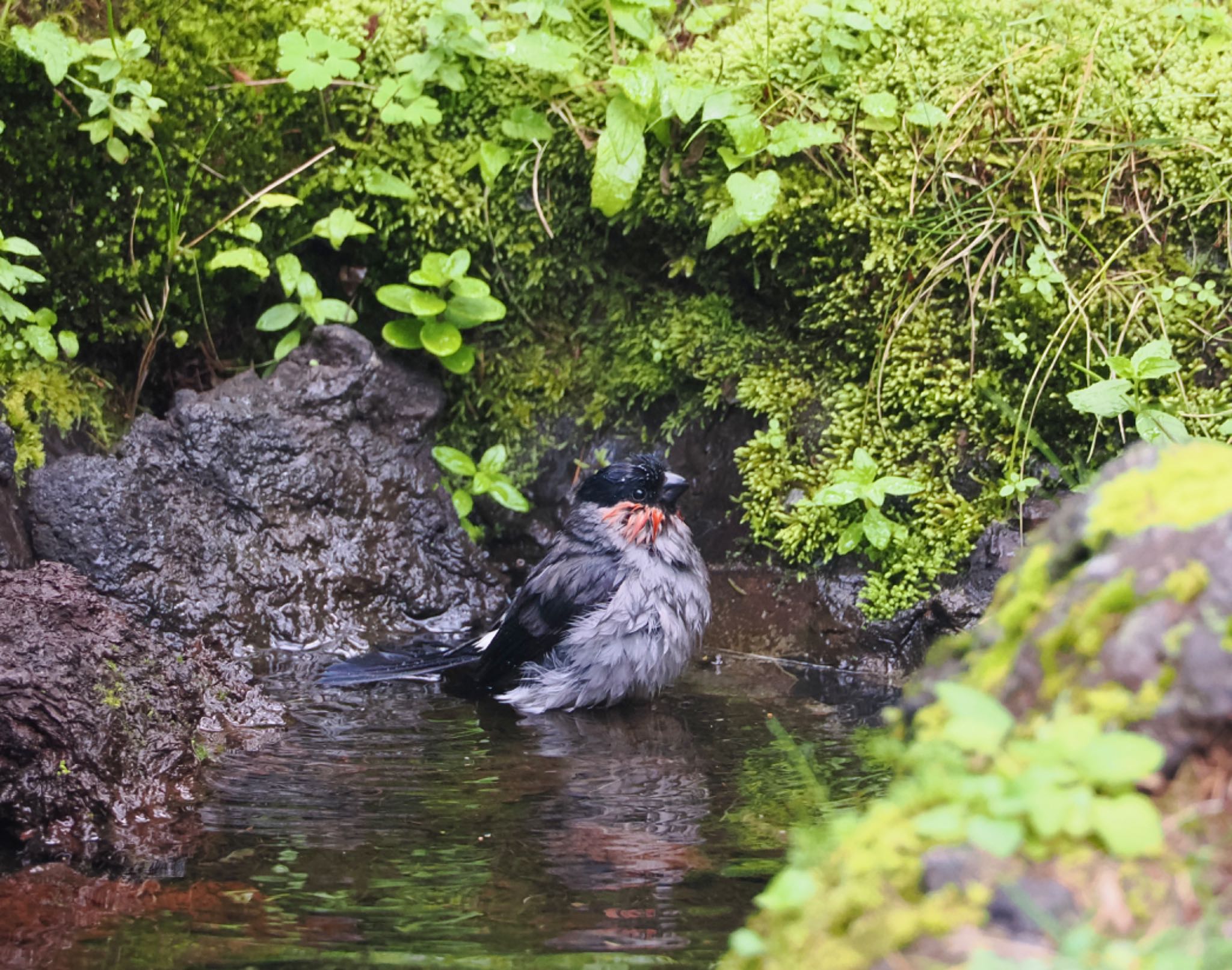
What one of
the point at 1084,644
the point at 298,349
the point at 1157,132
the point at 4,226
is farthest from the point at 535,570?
the point at 1084,644

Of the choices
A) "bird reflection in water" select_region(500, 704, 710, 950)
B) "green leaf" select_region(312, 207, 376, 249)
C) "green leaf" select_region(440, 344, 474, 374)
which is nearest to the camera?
"bird reflection in water" select_region(500, 704, 710, 950)

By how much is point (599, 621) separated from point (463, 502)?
1.18 metres

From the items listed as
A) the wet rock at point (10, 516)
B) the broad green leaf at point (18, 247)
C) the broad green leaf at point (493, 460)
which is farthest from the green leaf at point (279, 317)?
the wet rock at point (10, 516)

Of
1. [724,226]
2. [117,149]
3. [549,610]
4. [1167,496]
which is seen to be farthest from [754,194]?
[1167,496]

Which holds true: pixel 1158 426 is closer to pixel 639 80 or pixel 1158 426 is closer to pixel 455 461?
pixel 639 80

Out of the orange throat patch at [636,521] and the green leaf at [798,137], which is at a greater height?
the green leaf at [798,137]

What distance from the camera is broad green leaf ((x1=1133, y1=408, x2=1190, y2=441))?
4.55 meters

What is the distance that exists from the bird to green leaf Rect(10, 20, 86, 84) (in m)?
2.81

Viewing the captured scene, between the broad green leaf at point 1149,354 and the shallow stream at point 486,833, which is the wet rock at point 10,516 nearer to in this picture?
the shallow stream at point 486,833

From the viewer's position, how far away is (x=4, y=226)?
545 centimetres

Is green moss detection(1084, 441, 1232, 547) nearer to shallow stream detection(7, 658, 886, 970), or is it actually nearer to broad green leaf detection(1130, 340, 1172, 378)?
shallow stream detection(7, 658, 886, 970)

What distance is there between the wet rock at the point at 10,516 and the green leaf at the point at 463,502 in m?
1.94

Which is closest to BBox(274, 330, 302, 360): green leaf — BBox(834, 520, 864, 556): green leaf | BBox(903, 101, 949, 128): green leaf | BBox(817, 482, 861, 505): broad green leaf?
BBox(817, 482, 861, 505): broad green leaf

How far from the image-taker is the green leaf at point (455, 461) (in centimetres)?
592
